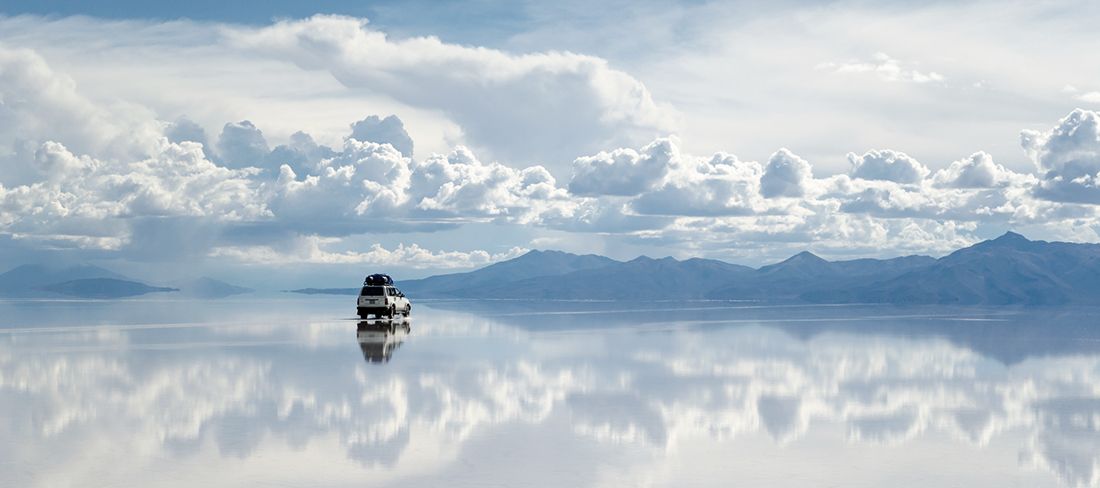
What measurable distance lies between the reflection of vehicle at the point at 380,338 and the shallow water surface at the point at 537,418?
2.26 ft

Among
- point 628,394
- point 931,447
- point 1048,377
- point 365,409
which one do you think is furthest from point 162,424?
point 1048,377

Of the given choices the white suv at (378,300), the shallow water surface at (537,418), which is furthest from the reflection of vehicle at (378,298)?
the shallow water surface at (537,418)

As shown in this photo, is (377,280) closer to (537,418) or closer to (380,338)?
(380,338)

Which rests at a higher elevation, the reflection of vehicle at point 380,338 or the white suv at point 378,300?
the white suv at point 378,300

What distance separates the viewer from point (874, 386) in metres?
36.1

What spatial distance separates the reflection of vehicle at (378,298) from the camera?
288 ft

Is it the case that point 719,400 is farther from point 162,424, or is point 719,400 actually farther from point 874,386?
point 162,424

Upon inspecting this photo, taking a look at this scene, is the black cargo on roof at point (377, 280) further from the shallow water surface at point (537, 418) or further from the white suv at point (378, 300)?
→ the shallow water surface at point (537, 418)

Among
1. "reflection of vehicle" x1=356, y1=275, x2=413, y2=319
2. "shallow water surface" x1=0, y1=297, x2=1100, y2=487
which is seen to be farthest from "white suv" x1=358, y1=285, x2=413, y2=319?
"shallow water surface" x1=0, y1=297, x2=1100, y2=487

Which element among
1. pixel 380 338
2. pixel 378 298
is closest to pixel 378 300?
pixel 378 298

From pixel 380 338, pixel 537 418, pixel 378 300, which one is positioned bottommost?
pixel 537 418

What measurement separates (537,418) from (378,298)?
207ft

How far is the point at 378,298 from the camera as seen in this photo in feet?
288

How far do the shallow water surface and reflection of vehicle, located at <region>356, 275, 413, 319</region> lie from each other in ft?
115
